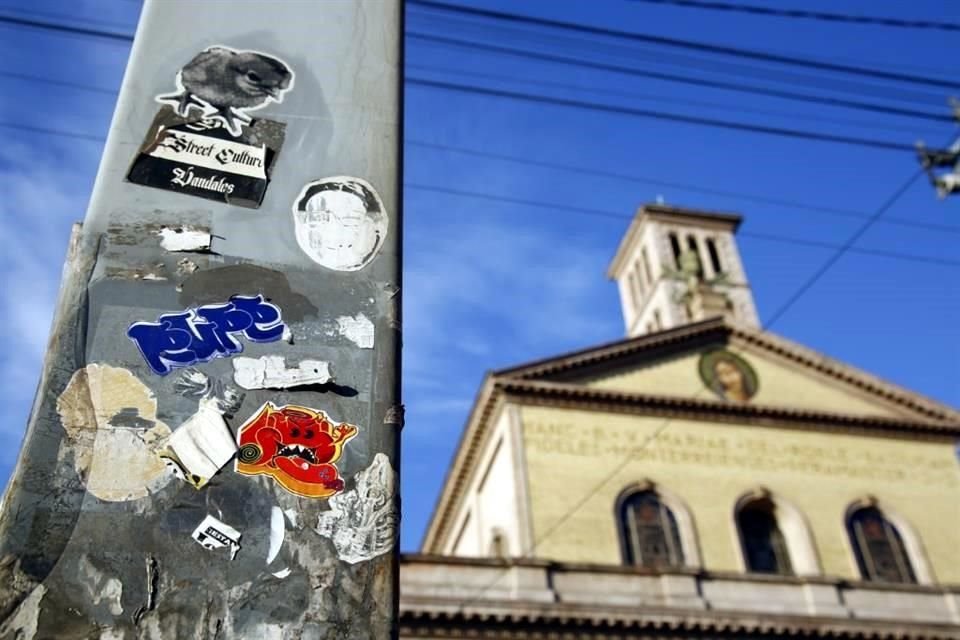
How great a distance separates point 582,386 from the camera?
22.7 metres

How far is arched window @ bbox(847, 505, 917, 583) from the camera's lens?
856 inches

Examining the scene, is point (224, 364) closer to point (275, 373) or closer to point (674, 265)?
point (275, 373)

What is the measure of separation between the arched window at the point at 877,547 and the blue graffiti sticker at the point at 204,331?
20.6 metres

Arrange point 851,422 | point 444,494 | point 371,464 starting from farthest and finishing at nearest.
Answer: point 444,494 → point 851,422 → point 371,464

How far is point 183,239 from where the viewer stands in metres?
4.19

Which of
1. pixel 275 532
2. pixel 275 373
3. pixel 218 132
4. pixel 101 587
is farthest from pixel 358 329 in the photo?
pixel 101 587

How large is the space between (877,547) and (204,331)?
70.6 ft

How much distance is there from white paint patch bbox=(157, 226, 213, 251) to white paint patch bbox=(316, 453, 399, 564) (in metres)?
1.25

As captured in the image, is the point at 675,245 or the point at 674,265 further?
the point at 675,245

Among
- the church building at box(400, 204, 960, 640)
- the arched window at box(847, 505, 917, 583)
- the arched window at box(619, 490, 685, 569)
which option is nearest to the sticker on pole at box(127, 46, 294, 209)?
the church building at box(400, 204, 960, 640)

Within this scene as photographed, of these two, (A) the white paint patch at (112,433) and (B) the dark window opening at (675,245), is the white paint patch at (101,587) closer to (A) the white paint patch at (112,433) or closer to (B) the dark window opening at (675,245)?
(A) the white paint patch at (112,433)

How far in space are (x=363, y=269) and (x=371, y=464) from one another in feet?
3.16

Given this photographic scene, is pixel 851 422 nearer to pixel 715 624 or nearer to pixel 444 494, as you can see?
pixel 715 624

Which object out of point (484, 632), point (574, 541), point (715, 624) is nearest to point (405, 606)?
point (484, 632)
